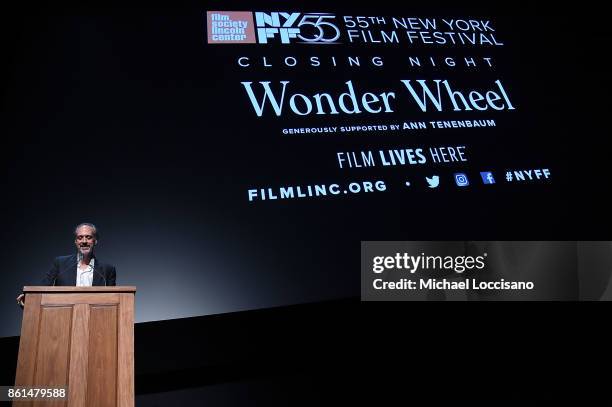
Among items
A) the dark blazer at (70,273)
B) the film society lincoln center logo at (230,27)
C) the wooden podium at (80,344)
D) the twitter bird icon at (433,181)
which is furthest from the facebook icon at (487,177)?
the wooden podium at (80,344)

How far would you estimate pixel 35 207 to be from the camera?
3463 mm

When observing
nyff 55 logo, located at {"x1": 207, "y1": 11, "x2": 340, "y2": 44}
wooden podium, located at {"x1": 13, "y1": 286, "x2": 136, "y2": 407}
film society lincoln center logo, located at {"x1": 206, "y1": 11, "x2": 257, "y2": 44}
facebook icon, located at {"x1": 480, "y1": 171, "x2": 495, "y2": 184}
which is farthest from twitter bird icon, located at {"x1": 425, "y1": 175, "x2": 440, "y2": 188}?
wooden podium, located at {"x1": 13, "y1": 286, "x2": 136, "y2": 407}

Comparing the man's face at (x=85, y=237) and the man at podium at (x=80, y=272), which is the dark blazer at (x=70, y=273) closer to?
the man at podium at (x=80, y=272)

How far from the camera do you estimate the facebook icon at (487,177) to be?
12.9 ft

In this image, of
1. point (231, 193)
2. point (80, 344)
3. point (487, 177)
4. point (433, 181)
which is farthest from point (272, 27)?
point (80, 344)

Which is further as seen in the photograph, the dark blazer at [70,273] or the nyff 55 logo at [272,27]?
the nyff 55 logo at [272,27]

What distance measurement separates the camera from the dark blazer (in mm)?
2709

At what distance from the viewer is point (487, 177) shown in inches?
155

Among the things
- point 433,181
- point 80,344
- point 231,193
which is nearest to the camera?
point 80,344

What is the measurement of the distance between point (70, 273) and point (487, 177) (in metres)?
2.48

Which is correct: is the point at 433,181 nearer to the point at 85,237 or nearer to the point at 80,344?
the point at 85,237

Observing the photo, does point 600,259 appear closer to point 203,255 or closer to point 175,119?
point 203,255

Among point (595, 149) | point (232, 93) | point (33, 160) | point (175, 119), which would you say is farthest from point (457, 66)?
point (33, 160)

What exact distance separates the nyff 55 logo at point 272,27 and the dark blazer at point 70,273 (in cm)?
174
